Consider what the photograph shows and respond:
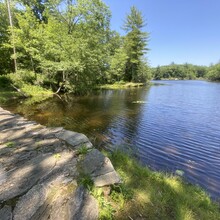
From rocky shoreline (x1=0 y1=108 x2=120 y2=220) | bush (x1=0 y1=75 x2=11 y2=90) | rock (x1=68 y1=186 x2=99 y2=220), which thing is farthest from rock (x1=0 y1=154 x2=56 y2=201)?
bush (x1=0 y1=75 x2=11 y2=90)

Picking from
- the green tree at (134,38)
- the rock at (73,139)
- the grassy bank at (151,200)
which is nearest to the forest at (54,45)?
the rock at (73,139)

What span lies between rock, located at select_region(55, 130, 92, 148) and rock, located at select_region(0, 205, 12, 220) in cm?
171

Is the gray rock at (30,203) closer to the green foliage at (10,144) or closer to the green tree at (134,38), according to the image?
the green foliage at (10,144)

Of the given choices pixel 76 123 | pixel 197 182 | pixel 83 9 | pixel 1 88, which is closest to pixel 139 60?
pixel 83 9

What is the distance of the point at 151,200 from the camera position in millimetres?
2727

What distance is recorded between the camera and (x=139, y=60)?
41312mm

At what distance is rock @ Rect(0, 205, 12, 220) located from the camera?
74.1 inches

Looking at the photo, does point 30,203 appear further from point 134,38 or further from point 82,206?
point 134,38

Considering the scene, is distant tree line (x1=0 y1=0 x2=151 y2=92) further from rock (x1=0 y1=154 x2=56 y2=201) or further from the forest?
rock (x1=0 y1=154 x2=56 y2=201)

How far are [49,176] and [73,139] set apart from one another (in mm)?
1361

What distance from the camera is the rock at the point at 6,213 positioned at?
6.17 ft

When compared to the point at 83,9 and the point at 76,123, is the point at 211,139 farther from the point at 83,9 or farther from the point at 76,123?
the point at 83,9

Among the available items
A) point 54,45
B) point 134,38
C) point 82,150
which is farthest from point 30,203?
point 134,38

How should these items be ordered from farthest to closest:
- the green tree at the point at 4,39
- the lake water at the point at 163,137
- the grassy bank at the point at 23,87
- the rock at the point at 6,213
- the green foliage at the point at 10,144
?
the green tree at the point at 4,39, the grassy bank at the point at 23,87, the lake water at the point at 163,137, the green foliage at the point at 10,144, the rock at the point at 6,213
